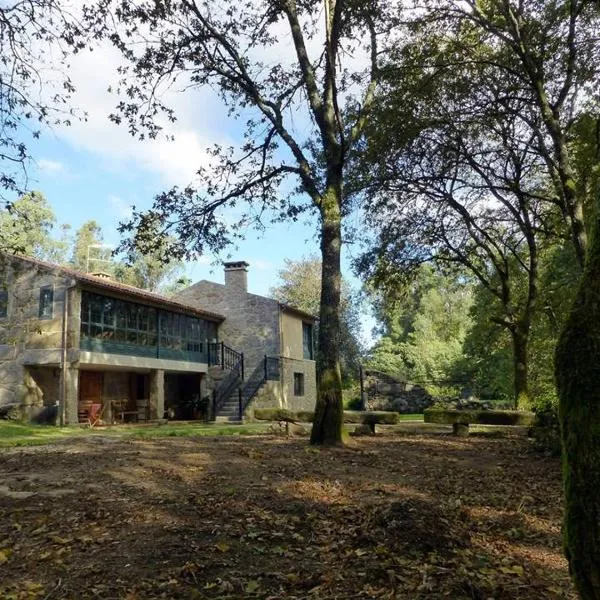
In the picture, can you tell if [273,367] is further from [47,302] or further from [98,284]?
[47,302]

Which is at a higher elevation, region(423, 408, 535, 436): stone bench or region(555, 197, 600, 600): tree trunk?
region(555, 197, 600, 600): tree trunk

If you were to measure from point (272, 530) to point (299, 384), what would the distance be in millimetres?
26172

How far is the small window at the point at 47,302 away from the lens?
20.0m

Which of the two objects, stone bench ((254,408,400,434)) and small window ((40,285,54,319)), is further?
small window ((40,285,54,319))

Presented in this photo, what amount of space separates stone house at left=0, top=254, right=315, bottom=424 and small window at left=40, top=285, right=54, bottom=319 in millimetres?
36

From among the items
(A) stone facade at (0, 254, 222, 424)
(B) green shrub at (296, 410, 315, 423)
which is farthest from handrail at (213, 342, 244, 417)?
(B) green shrub at (296, 410, 315, 423)

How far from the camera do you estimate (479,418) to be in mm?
11977

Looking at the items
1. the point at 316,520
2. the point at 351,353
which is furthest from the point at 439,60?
the point at 351,353

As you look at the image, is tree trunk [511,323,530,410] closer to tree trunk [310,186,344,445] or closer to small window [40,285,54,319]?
tree trunk [310,186,344,445]

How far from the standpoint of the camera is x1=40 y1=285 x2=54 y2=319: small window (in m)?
20.0

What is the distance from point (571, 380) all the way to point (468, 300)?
57.3m

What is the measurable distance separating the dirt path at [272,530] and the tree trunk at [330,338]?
1732mm

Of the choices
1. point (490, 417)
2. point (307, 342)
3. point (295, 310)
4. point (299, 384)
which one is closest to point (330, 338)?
point (490, 417)

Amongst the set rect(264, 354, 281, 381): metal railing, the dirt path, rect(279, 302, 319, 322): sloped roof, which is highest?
rect(279, 302, 319, 322): sloped roof
